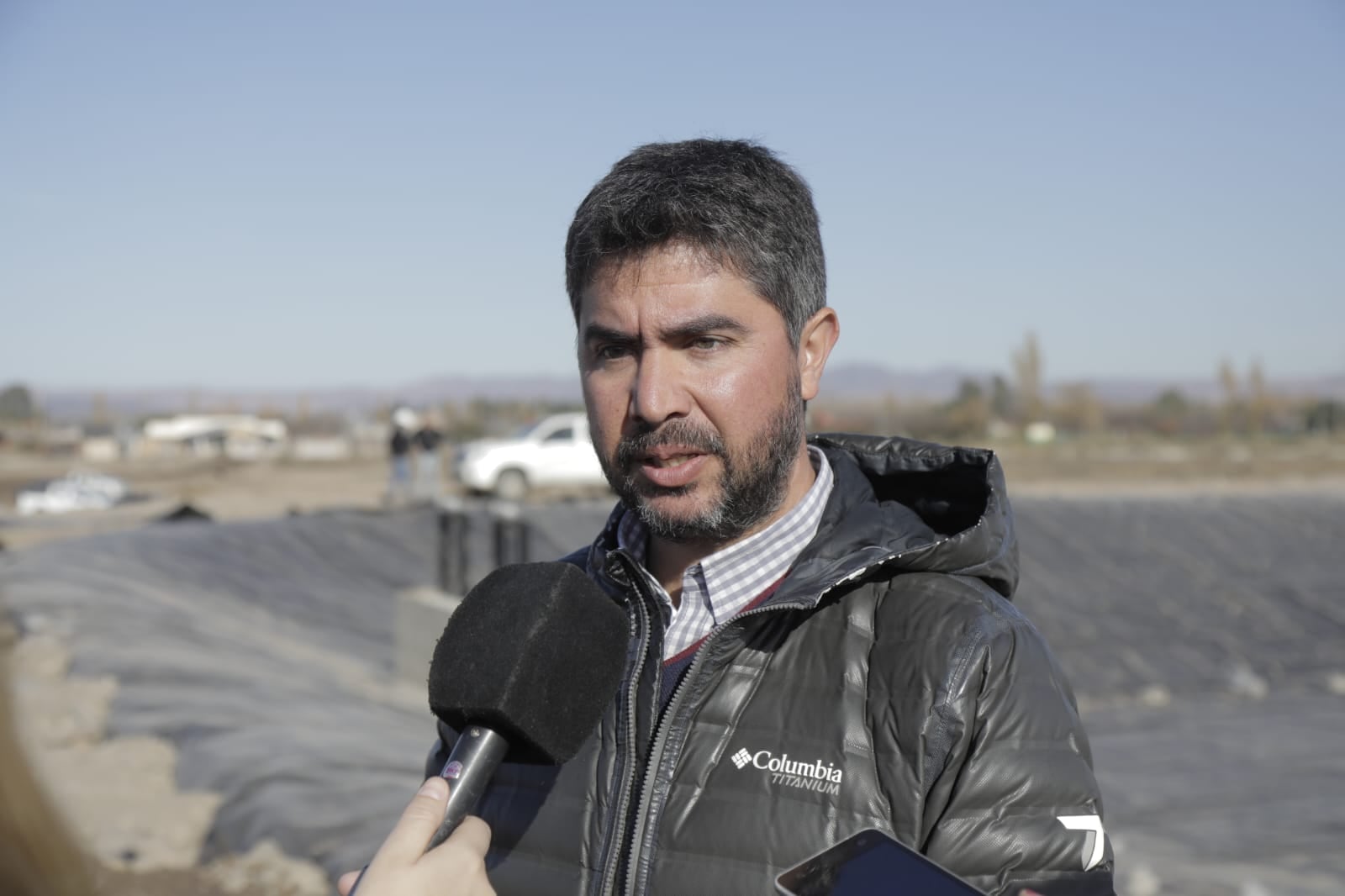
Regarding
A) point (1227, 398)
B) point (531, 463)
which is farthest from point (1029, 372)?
point (531, 463)

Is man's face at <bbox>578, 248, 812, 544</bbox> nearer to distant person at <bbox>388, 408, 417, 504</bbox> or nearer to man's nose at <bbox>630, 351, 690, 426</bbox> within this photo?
man's nose at <bbox>630, 351, 690, 426</bbox>

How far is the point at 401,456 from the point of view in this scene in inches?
867

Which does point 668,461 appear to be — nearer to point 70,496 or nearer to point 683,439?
point 683,439

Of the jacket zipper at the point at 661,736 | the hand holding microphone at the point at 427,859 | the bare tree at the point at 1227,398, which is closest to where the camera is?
the hand holding microphone at the point at 427,859

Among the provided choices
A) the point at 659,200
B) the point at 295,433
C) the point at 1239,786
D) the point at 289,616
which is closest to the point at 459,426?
the point at 295,433

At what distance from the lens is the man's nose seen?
1.84 metres

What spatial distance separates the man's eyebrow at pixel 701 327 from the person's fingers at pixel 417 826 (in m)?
0.76

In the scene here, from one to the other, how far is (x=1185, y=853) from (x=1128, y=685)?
684 centimetres

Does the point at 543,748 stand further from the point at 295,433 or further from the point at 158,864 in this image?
Answer: the point at 295,433

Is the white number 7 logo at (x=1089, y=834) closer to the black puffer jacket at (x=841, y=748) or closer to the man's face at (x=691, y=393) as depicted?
the black puffer jacket at (x=841, y=748)

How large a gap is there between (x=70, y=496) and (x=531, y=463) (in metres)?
11.9

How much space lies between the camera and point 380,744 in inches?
272

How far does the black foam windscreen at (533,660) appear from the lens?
1590mm

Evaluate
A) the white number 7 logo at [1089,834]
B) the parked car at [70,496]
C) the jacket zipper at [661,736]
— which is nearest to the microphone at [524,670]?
the jacket zipper at [661,736]
